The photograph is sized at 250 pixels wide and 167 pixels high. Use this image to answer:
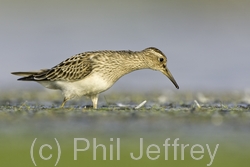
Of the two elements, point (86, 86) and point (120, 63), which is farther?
point (120, 63)

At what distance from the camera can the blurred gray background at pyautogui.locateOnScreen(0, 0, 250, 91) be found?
23.9 m

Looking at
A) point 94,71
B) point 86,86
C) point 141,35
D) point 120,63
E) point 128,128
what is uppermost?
point 141,35

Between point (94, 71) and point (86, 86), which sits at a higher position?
point (94, 71)

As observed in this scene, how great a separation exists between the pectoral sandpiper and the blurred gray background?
17.8ft

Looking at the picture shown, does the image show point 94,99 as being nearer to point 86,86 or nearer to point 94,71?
point 86,86

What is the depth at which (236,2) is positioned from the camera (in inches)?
1393

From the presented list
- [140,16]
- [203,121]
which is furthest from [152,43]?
[203,121]

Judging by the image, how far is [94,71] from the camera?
14.8m

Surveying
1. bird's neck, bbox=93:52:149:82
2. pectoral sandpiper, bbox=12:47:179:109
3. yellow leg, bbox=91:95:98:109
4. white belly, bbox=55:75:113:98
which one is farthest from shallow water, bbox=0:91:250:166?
bird's neck, bbox=93:52:149:82

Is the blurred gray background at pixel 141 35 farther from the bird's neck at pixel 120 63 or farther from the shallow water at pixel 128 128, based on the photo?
the shallow water at pixel 128 128

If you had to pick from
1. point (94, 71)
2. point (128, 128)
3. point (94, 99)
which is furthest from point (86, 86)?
point (128, 128)

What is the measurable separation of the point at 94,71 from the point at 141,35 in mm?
16862

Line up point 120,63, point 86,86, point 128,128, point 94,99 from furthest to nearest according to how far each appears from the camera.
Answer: point 94,99, point 120,63, point 86,86, point 128,128

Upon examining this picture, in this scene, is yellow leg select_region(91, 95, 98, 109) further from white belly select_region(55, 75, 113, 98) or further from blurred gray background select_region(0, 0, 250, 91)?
blurred gray background select_region(0, 0, 250, 91)
